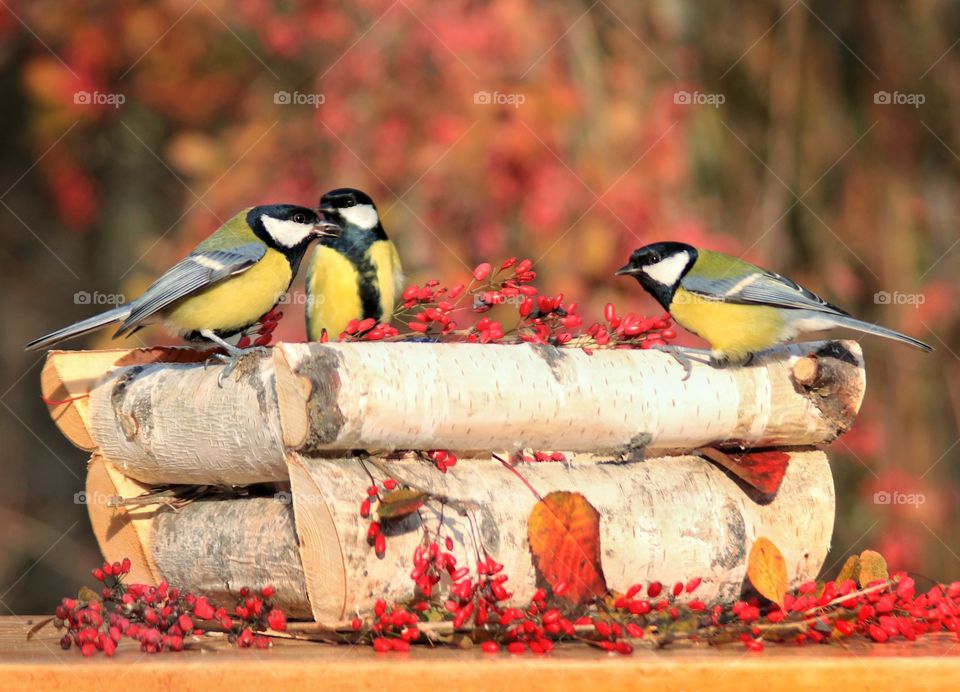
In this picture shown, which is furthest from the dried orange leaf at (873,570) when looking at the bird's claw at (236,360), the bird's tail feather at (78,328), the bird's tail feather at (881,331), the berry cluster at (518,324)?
the bird's tail feather at (78,328)

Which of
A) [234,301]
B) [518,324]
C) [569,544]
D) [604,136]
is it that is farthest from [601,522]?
[604,136]

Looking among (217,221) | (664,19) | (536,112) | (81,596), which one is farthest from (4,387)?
(81,596)

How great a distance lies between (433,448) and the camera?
2.62 metres

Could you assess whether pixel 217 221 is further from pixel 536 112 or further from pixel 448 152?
pixel 536 112

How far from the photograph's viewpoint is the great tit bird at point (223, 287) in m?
3.15

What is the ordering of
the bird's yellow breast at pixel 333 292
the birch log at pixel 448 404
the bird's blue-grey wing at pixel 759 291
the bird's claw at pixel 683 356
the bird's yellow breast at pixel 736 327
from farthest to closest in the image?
the bird's yellow breast at pixel 333 292 < the bird's blue-grey wing at pixel 759 291 < the bird's yellow breast at pixel 736 327 < the bird's claw at pixel 683 356 < the birch log at pixel 448 404

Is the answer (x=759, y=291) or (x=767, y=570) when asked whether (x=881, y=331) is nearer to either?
(x=759, y=291)

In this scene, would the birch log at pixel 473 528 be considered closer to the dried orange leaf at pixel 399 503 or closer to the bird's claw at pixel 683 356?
the dried orange leaf at pixel 399 503

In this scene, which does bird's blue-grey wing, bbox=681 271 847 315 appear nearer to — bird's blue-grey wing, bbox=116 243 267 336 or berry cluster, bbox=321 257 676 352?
berry cluster, bbox=321 257 676 352

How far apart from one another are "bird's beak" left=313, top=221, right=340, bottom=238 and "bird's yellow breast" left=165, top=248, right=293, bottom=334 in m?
0.16

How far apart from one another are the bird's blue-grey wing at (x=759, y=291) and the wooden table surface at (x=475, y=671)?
3.67 ft

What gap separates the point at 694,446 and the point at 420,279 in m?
2.40

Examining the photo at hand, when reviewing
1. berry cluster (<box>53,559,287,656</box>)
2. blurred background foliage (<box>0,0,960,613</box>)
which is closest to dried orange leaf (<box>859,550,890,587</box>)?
berry cluster (<box>53,559,287,656</box>)

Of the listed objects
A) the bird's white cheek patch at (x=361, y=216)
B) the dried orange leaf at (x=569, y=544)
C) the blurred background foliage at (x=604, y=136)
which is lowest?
the dried orange leaf at (x=569, y=544)
